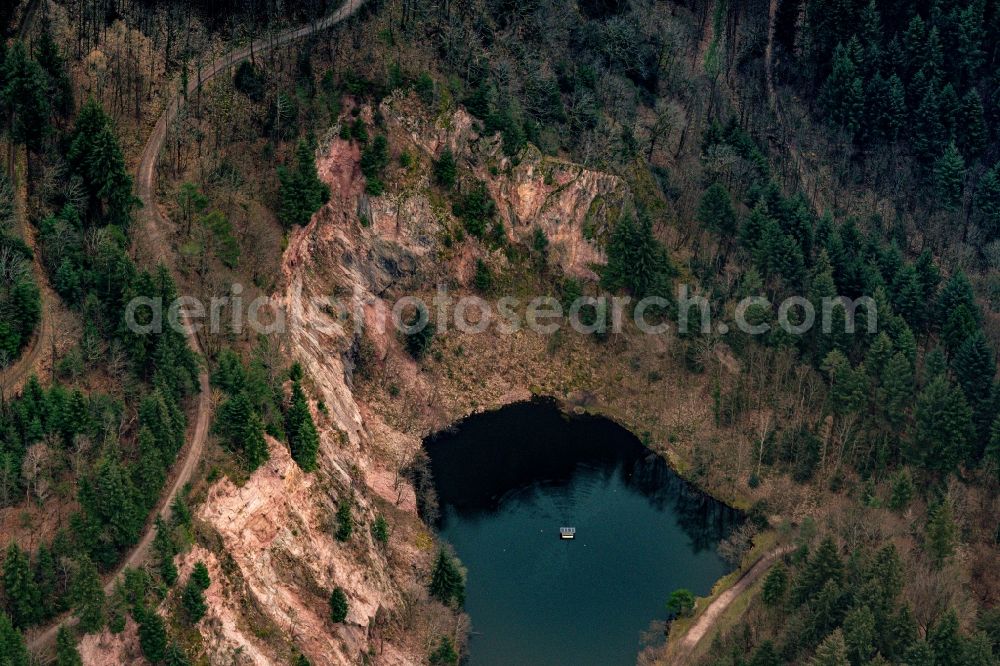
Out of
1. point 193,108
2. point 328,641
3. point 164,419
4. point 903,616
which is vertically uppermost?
point 193,108

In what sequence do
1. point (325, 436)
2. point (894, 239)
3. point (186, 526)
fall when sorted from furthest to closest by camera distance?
1. point (894, 239)
2. point (325, 436)
3. point (186, 526)

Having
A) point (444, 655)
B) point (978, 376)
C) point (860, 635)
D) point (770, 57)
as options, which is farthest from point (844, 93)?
point (444, 655)

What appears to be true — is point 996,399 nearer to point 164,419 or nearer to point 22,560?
point 164,419

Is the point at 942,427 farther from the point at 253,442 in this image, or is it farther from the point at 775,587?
the point at 253,442

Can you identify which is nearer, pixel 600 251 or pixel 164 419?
pixel 164 419

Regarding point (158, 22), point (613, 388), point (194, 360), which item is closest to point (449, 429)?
point (613, 388)

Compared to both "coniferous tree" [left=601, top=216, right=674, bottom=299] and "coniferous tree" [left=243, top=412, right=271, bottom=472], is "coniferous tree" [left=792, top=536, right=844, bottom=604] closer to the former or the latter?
"coniferous tree" [left=601, top=216, right=674, bottom=299]

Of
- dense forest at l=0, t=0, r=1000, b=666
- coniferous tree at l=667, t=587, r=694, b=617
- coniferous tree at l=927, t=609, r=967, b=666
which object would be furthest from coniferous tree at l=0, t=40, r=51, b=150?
coniferous tree at l=927, t=609, r=967, b=666
